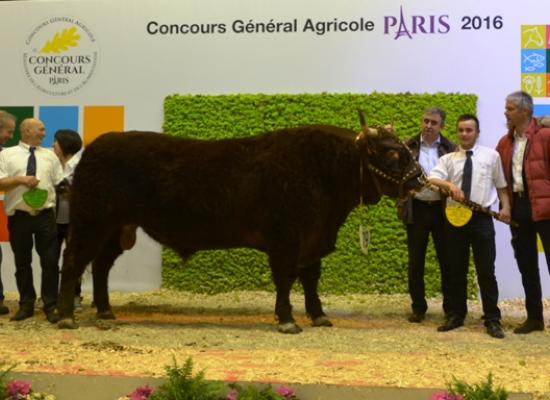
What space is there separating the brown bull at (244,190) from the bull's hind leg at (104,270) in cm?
18

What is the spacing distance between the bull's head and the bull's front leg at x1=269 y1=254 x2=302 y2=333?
870 millimetres

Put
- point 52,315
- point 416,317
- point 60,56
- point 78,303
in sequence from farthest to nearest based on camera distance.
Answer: point 60,56
point 78,303
point 416,317
point 52,315

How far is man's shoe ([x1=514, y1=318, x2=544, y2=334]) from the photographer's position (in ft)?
16.0

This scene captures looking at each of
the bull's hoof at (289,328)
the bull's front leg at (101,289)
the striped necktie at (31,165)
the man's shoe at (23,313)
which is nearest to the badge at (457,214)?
the bull's hoof at (289,328)

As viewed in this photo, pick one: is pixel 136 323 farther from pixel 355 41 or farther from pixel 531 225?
pixel 355 41

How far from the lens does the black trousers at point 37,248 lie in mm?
5176

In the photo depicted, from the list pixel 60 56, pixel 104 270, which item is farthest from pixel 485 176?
pixel 60 56

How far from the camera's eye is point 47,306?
17.1ft

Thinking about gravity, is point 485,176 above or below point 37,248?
above

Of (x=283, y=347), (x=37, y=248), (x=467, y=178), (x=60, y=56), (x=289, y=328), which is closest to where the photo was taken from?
(x=283, y=347)

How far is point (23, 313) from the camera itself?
525cm

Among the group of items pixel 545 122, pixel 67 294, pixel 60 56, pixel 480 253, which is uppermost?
pixel 60 56

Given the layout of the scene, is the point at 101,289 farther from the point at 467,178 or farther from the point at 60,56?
the point at 60,56

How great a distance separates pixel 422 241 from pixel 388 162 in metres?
0.84
